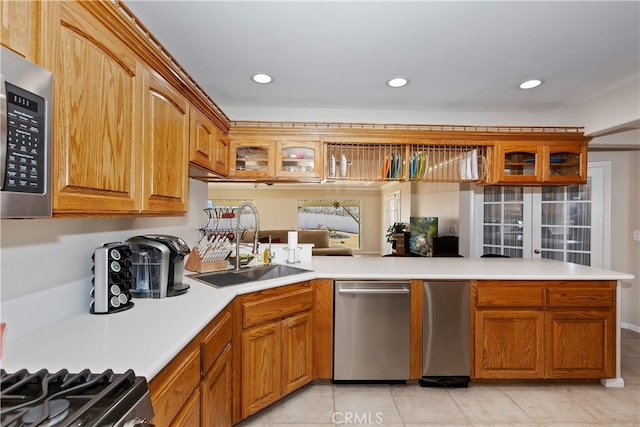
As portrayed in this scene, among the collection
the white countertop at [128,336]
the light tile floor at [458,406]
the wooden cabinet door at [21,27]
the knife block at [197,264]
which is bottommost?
the light tile floor at [458,406]

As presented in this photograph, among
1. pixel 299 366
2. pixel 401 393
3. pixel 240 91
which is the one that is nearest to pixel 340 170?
pixel 240 91

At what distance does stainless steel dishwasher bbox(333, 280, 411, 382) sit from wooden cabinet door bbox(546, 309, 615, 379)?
1119 mm

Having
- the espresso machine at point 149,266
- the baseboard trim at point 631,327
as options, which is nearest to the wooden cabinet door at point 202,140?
the espresso machine at point 149,266

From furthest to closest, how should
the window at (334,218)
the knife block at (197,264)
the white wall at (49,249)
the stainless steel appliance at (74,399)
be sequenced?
1. the window at (334,218)
2. the knife block at (197,264)
3. the white wall at (49,249)
4. the stainless steel appliance at (74,399)

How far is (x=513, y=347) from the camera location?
7.82 ft

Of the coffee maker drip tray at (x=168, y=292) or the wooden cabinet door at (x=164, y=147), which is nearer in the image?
the wooden cabinet door at (x=164, y=147)

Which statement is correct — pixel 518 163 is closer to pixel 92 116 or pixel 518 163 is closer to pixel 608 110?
pixel 608 110

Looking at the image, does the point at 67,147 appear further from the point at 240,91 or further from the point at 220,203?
the point at 220,203

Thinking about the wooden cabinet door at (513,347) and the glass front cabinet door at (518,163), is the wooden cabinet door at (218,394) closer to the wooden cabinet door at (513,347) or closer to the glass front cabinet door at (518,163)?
the wooden cabinet door at (513,347)

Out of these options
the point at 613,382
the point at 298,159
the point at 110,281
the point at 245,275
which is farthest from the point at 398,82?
the point at 613,382

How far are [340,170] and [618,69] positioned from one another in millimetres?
2193

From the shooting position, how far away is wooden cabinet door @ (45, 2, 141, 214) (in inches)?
37.0

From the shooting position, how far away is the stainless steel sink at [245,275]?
2041 millimetres

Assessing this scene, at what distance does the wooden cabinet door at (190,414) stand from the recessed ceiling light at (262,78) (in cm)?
210
